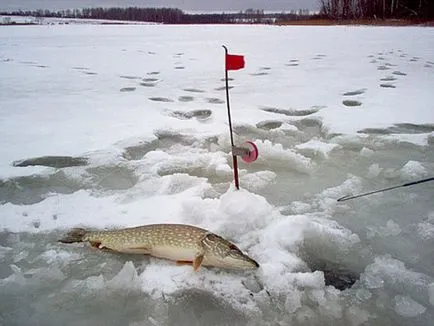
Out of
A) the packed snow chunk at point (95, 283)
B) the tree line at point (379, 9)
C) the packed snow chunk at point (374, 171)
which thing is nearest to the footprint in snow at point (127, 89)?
the packed snow chunk at point (374, 171)

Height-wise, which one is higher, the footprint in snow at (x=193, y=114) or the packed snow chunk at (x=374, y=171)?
the footprint in snow at (x=193, y=114)

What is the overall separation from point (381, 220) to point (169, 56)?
11.1 metres

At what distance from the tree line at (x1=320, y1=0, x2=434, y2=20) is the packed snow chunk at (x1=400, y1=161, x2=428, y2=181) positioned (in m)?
31.6

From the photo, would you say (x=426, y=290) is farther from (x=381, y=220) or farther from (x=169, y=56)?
(x=169, y=56)

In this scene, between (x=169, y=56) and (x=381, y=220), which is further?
(x=169, y=56)

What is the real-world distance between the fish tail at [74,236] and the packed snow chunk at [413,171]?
2724mm

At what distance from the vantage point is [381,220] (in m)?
3.00

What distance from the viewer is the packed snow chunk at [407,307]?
82.7 inches

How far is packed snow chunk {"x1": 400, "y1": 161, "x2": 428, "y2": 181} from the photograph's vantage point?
368cm

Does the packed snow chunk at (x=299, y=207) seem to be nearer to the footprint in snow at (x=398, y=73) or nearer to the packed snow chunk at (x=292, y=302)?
the packed snow chunk at (x=292, y=302)

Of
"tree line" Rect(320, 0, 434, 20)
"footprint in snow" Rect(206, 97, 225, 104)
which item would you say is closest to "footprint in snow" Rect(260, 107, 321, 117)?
"footprint in snow" Rect(206, 97, 225, 104)

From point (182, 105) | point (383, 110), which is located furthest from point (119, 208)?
point (383, 110)

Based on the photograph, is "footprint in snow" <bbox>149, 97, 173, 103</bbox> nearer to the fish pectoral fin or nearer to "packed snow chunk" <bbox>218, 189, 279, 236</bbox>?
"packed snow chunk" <bbox>218, 189, 279, 236</bbox>

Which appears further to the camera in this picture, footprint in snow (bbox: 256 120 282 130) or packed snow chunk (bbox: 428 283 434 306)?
footprint in snow (bbox: 256 120 282 130)
